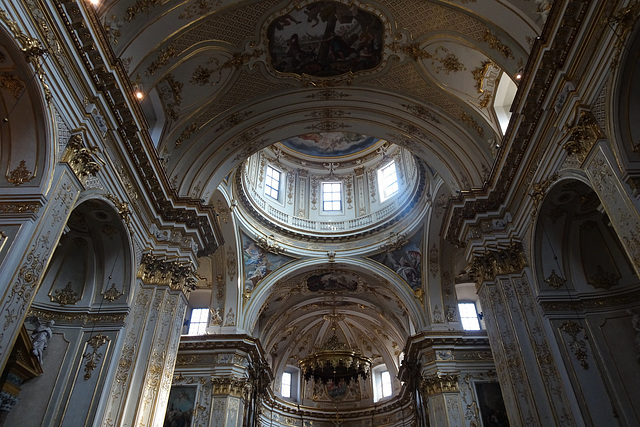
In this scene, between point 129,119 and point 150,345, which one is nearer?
point 129,119

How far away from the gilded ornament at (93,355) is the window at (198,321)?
10377 mm

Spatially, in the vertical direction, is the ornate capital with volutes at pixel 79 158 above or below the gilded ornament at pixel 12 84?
below

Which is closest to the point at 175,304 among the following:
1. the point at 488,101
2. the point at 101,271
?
the point at 101,271

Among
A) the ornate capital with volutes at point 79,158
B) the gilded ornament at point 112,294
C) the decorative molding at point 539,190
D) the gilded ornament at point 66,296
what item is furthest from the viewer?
the gilded ornament at point 112,294

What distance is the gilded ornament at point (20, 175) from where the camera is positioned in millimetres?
6262

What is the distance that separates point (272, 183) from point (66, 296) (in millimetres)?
12745

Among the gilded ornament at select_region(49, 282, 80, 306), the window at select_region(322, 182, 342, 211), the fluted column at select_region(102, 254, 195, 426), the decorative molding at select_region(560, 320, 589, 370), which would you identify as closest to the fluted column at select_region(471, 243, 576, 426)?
the decorative molding at select_region(560, 320, 589, 370)

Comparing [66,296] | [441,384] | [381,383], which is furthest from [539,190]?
[381,383]

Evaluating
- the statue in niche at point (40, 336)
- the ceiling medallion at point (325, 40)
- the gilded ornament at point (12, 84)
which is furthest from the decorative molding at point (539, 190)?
the statue in niche at point (40, 336)

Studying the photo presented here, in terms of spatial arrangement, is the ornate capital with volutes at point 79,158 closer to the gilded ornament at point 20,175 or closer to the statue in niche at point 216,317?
the gilded ornament at point 20,175

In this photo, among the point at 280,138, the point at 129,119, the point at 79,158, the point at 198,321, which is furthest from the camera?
the point at 198,321

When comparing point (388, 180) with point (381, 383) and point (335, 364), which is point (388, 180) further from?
point (381, 383)

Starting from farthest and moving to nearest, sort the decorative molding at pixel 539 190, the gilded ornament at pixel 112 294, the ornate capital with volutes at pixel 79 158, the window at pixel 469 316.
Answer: the window at pixel 469 316, the gilded ornament at pixel 112 294, the decorative molding at pixel 539 190, the ornate capital with volutes at pixel 79 158

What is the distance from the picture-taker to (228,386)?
16016 mm
